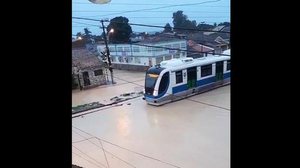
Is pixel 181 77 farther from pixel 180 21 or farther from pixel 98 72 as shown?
pixel 98 72

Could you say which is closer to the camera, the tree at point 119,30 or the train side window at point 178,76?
the train side window at point 178,76

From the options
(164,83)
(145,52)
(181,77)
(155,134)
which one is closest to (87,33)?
(145,52)

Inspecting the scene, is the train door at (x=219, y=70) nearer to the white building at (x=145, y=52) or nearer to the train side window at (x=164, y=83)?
the white building at (x=145, y=52)

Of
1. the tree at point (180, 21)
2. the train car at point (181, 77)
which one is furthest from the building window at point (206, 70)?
the tree at point (180, 21)
